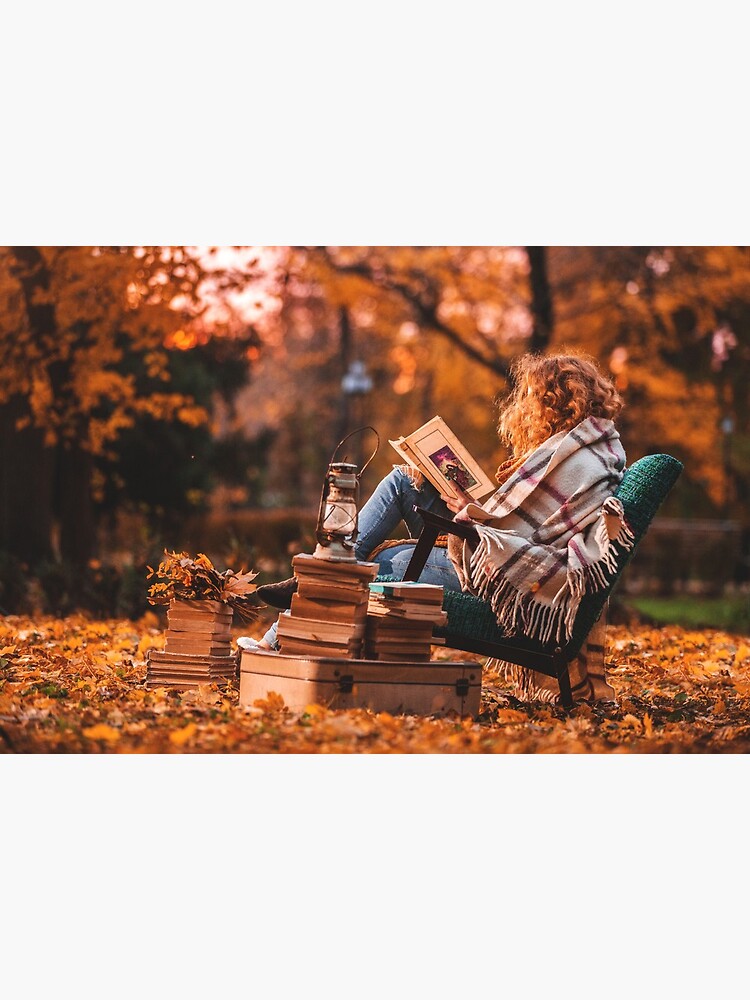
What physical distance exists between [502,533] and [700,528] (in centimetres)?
1071

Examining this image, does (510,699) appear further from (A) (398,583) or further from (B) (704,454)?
(B) (704,454)

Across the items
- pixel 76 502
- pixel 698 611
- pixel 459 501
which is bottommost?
pixel 698 611

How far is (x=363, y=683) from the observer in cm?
480

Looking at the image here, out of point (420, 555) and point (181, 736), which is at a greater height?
point (420, 555)

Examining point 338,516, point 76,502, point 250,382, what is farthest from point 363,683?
point 250,382

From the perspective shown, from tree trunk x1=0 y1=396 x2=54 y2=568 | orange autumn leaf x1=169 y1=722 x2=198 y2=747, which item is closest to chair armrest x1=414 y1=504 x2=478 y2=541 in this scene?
orange autumn leaf x1=169 y1=722 x2=198 y2=747

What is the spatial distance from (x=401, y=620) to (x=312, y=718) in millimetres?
564

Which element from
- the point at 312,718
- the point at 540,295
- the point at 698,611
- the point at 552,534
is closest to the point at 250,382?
the point at 540,295

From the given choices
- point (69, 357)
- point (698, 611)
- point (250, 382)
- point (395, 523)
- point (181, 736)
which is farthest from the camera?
point (250, 382)

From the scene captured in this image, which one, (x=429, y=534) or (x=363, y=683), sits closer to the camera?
(x=363, y=683)

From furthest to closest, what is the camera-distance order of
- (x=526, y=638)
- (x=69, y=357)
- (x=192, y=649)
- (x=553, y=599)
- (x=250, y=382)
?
(x=250, y=382), (x=69, y=357), (x=192, y=649), (x=526, y=638), (x=553, y=599)

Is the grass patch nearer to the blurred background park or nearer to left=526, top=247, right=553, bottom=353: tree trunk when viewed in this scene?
Answer: the blurred background park

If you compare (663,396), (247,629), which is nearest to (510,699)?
(247,629)

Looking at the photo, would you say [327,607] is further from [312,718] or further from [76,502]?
[76,502]
